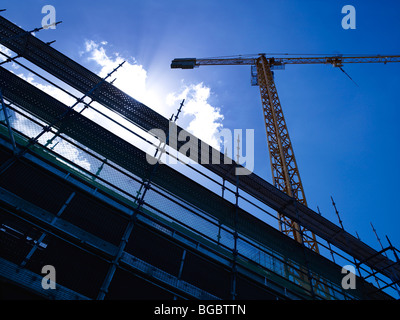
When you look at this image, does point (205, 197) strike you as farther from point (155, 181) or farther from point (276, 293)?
point (276, 293)

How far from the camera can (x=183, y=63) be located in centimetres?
3509

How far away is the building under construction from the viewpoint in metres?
5.43

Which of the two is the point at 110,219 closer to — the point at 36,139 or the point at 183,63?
the point at 36,139

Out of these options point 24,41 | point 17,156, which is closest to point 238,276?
point 17,156

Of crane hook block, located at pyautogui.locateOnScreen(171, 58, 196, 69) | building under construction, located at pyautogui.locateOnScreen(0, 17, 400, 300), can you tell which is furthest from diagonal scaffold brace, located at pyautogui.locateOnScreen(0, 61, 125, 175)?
crane hook block, located at pyautogui.locateOnScreen(171, 58, 196, 69)

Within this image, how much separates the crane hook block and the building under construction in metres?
25.8

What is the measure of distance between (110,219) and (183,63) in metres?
32.1

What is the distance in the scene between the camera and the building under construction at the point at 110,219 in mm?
5430

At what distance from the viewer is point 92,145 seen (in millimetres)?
7949

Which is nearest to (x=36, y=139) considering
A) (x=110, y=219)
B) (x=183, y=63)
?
(x=110, y=219)

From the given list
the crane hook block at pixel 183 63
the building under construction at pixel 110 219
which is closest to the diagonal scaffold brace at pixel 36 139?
the building under construction at pixel 110 219

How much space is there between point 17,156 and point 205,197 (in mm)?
5443

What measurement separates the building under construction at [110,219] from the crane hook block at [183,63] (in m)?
25.8

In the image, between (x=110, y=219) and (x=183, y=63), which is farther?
(x=183, y=63)
